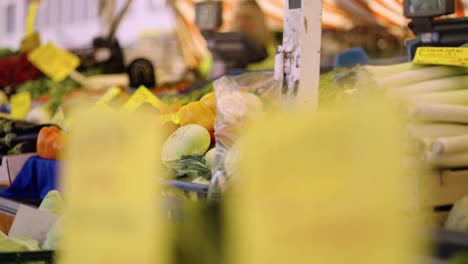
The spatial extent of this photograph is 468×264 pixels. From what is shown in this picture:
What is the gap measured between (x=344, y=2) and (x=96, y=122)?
5.97 m

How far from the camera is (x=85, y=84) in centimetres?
507

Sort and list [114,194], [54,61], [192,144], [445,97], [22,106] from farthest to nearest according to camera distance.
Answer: [22,106]
[54,61]
[192,144]
[445,97]
[114,194]

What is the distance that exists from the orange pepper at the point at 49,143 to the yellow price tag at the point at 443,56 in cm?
150

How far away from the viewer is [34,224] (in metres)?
1.76

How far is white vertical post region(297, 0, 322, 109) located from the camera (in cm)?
165

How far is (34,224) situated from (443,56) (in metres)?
1.17

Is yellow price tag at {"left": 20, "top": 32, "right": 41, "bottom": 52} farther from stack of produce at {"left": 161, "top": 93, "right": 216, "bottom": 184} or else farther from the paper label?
the paper label

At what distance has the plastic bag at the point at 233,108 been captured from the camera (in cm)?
133

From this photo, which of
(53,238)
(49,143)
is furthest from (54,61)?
(53,238)

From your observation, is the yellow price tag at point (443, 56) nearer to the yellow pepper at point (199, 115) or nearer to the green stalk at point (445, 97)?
the green stalk at point (445, 97)

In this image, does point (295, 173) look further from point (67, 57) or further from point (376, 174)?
point (67, 57)

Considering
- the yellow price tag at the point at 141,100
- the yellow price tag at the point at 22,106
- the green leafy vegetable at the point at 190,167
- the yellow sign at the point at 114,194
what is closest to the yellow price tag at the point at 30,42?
the yellow price tag at the point at 22,106

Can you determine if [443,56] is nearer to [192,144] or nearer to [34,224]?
[192,144]

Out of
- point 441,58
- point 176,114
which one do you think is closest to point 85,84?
point 176,114
